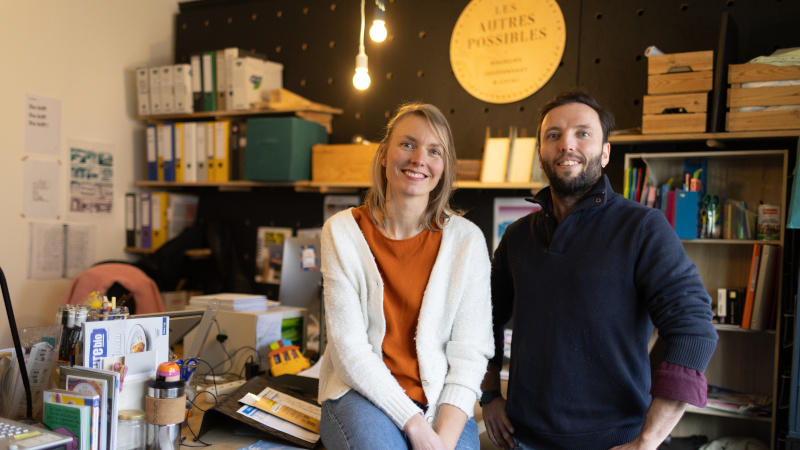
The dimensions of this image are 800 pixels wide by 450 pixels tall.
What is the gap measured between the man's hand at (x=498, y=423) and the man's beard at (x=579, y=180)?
0.66 meters

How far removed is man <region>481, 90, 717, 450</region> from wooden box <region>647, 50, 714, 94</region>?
3.99 feet

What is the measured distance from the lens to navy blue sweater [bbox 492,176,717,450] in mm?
1641

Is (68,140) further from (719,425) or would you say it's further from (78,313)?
(719,425)

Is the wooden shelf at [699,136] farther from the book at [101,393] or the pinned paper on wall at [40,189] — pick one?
the pinned paper on wall at [40,189]

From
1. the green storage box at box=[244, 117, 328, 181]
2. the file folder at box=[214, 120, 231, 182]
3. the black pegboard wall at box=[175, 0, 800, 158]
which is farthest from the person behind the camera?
the file folder at box=[214, 120, 231, 182]

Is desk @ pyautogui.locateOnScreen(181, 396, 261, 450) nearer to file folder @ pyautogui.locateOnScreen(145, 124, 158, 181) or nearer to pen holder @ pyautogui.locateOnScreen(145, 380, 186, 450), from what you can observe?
pen holder @ pyautogui.locateOnScreen(145, 380, 186, 450)

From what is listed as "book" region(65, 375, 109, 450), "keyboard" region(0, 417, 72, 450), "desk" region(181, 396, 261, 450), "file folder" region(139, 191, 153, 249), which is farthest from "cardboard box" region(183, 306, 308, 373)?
"file folder" region(139, 191, 153, 249)

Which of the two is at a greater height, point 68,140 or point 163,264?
point 68,140

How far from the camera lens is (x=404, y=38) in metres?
3.93

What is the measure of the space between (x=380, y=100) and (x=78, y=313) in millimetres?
2646

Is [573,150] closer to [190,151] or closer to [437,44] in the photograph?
[437,44]

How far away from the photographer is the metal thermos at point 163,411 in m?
1.60

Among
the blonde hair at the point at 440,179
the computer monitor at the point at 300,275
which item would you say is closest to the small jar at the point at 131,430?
the blonde hair at the point at 440,179

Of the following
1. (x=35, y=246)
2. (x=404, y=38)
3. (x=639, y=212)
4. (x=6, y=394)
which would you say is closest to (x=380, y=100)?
(x=404, y=38)
